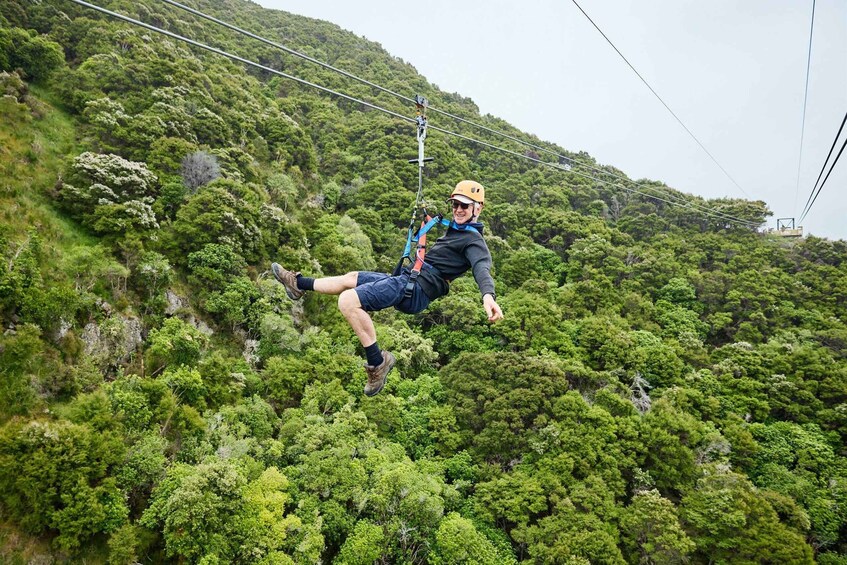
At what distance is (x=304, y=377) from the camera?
78.6 feet

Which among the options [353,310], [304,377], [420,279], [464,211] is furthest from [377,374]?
[304,377]

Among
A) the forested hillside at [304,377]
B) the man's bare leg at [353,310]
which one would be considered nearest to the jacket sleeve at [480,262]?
the man's bare leg at [353,310]

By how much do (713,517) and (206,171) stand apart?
35.6 meters

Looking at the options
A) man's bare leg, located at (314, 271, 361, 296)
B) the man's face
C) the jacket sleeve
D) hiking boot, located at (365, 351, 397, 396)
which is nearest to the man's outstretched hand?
the jacket sleeve

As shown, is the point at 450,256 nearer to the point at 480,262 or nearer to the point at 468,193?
the point at 480,262

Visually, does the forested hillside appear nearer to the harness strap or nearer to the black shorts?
the harness strap

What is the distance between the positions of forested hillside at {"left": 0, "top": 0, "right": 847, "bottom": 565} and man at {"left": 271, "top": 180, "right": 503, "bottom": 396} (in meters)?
6.05

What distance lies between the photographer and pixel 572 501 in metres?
22.3

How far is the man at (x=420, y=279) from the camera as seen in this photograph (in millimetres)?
4895

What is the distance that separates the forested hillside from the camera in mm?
16203

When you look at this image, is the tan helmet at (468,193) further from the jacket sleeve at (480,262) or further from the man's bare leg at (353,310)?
the man's bare leg at (353,310)

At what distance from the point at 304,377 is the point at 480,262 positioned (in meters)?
21.1

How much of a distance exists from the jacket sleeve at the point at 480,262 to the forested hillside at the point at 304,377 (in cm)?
619

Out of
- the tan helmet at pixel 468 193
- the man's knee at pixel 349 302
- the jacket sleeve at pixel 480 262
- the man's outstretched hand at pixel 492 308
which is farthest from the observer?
the tan helmet at pixel 468 193
